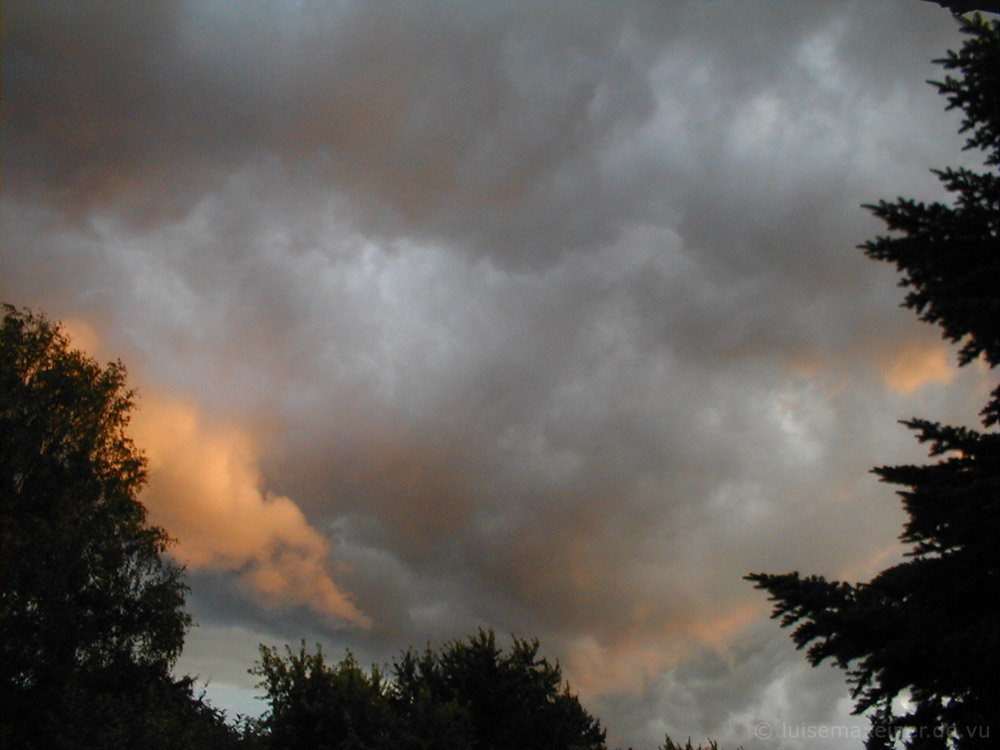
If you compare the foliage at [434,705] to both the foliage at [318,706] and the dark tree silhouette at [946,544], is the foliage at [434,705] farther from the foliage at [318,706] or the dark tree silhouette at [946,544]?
the dark tree silhouette at [946,544]

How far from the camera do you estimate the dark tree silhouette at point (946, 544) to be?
9.31 metres

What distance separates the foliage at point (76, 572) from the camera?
2683cm

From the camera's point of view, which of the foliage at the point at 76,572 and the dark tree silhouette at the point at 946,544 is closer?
the dark tree silhouette at the point at 946,544

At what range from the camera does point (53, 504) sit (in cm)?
2855

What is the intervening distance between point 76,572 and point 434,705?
14.9 metres

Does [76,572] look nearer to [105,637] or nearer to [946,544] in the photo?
[105,637]

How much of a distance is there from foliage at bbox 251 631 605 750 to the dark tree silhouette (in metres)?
21.8

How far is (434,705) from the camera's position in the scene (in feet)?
97.8

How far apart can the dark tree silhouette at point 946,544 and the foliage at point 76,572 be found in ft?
83.2

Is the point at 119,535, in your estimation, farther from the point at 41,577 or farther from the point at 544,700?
the point at 544,700

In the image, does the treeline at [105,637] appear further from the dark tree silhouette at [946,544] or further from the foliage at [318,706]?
the dark tree silhouette at [946,544]

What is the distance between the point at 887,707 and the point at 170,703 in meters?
28.4

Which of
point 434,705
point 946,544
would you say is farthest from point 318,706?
point 946,544

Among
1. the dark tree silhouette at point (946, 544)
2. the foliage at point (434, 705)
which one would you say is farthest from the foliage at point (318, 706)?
the dark tree silhouette at point (946, 544)
